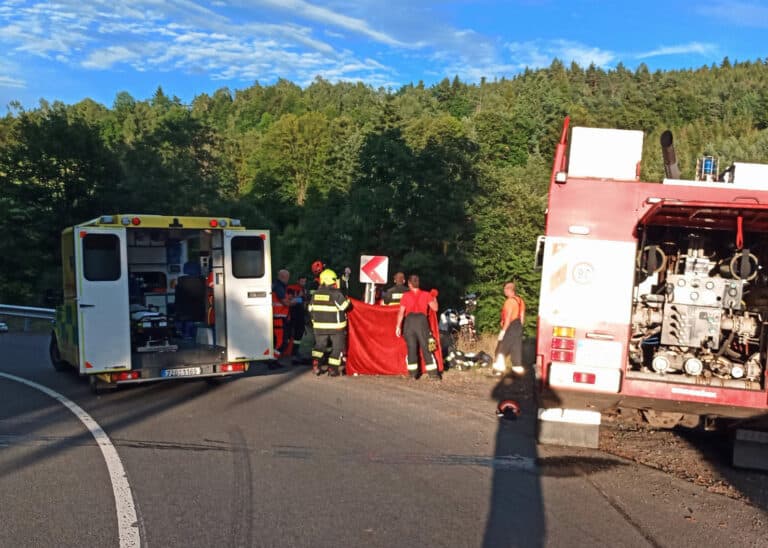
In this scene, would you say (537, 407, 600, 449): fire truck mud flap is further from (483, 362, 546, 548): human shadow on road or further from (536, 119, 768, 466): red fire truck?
(536, 119, 768, 466): red fire truck

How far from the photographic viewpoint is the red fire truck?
6.78 meters

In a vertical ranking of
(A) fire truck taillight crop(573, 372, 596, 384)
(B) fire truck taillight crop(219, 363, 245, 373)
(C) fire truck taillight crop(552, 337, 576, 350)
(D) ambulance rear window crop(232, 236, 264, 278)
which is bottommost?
(B) fire truck taillight crop(219, 363, 245, 373)

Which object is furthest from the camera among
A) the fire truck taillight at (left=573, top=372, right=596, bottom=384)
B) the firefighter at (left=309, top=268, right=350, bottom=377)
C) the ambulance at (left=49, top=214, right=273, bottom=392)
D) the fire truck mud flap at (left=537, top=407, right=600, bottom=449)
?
the firefighter at (left=309, top=268, right=350, bottom=377)

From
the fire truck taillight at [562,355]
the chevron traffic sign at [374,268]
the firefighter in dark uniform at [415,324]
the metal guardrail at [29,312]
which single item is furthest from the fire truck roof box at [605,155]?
the metal guardrail at [29,312]

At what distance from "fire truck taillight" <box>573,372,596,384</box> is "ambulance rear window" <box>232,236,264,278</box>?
17.8 feet

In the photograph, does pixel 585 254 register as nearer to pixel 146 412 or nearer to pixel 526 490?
pixel 526 490

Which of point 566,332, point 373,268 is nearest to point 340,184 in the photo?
point 373,268

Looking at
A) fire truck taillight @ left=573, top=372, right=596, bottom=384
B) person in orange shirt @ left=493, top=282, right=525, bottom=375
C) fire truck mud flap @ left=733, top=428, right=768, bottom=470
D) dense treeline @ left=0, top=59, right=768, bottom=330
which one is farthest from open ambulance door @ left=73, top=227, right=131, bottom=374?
dense treeline @ left=0, top=59, right=768, bottom=330

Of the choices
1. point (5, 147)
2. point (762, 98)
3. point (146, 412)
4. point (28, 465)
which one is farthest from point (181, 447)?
point (762, 98)

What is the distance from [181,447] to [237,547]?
2.85 meters

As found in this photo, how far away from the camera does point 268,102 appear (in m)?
127

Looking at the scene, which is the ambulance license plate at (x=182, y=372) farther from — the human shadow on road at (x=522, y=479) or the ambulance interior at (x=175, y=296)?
the human shadow on road at (x=522, y=479)

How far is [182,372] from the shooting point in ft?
32.9

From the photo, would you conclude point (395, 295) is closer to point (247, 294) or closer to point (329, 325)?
point (329, 325)
